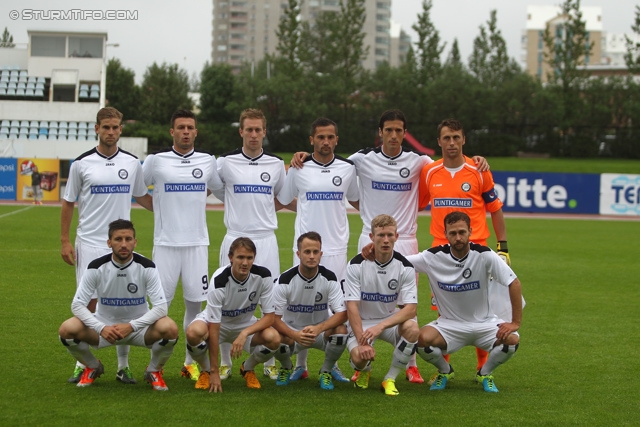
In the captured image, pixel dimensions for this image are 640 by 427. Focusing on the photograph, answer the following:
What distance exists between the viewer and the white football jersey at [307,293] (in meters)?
5.97

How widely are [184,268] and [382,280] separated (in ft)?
5.48

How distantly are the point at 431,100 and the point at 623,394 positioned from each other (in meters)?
43.4

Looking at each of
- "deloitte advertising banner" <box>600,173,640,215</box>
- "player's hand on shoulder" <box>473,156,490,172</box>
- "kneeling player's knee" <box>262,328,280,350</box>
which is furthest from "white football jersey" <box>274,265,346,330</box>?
"deloitte advertising banner" <box>600,173,640,215</box>

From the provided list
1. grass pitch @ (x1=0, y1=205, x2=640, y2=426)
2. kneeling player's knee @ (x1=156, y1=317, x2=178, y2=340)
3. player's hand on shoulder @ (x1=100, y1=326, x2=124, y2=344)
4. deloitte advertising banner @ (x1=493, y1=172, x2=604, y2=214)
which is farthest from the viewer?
deloitte advertising banner @ (x1=493, y1=172, x2=604, y2=214)

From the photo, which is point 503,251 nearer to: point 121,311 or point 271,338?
point 271,338

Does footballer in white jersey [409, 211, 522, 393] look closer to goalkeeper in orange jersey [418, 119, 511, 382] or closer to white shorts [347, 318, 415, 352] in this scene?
white shorts [347, 318, 415, 352]

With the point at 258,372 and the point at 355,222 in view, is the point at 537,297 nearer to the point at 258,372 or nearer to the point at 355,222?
the point at 258,372

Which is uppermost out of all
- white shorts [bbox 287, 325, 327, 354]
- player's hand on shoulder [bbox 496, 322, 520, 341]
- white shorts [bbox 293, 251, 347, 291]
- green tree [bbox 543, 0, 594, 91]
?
green tree [bbox 543, 0, 594, 91]

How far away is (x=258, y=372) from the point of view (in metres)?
6.56

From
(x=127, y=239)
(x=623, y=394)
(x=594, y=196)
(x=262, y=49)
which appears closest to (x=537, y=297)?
(x=623, y=394)

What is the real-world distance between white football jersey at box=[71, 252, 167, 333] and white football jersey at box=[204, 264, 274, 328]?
0.38 metres

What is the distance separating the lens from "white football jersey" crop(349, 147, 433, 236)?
6.71 m

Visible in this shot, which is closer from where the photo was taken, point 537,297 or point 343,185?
point 343,185

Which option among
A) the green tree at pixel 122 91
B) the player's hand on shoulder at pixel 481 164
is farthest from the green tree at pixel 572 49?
the player's hand on shoulder at pixel 481 164
